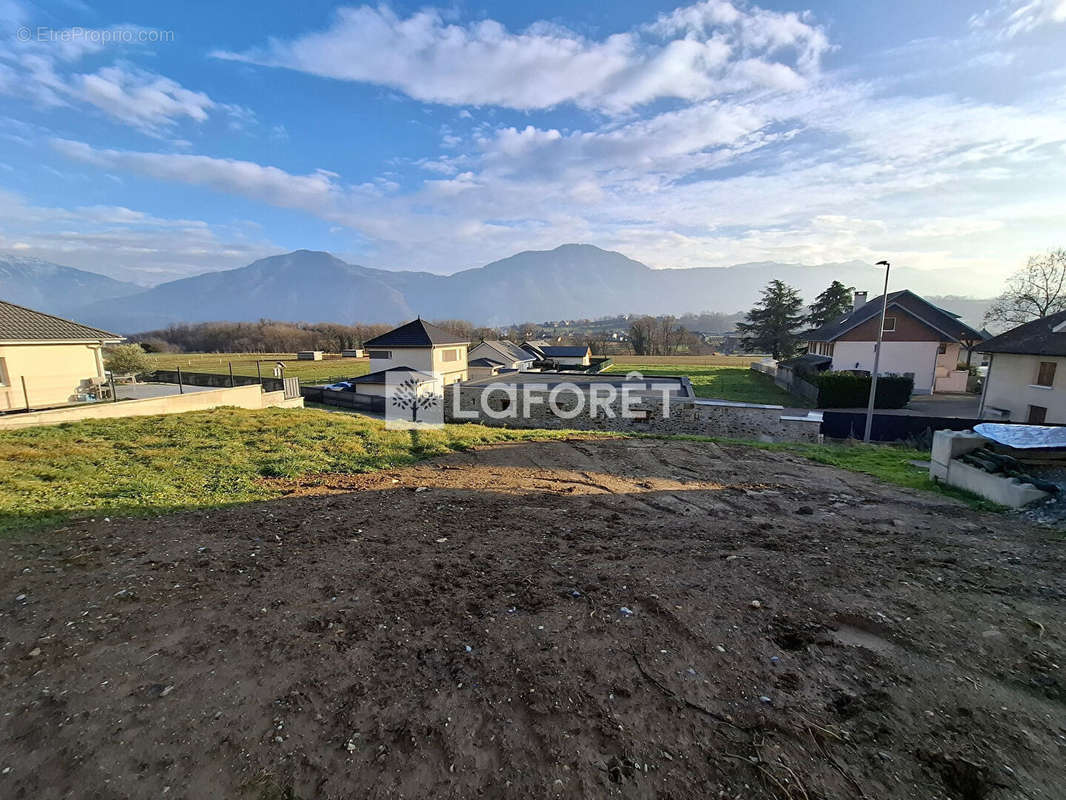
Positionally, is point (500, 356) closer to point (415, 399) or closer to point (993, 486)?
point (415, 399)

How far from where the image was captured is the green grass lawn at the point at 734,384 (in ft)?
90.7

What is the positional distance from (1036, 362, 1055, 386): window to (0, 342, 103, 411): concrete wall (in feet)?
118

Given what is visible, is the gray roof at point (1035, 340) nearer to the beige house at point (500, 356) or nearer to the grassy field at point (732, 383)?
the grassy field at point (732, 383)

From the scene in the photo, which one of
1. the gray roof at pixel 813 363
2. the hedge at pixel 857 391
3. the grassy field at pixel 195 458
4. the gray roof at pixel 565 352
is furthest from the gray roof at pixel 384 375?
the gray roof at pixel 813 363

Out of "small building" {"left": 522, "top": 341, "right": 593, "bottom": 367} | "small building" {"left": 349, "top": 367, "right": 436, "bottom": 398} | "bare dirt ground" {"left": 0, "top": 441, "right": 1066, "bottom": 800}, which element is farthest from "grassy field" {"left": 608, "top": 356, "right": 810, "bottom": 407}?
"bare dirt ground" {"left": 0, "top": 441, "right": 1066, "bottom": 800}

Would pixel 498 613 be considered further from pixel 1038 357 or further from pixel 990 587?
pixel 1038 357

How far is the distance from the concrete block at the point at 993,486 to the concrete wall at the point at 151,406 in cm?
2134

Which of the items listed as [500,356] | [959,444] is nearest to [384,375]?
[500,356]

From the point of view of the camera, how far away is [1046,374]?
16.6 m

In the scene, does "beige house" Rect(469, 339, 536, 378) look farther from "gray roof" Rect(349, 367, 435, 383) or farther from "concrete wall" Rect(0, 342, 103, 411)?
"concrete wall" Rect(0, 342, 103, 411)

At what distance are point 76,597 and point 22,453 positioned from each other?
22.1ft

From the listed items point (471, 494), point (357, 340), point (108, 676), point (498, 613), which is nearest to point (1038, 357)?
point (471, 494)

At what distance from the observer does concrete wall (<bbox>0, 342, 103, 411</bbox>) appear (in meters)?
13.9

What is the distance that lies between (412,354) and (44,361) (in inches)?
564
